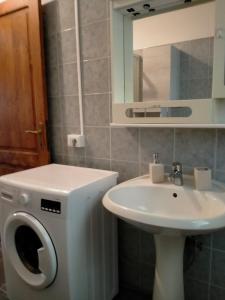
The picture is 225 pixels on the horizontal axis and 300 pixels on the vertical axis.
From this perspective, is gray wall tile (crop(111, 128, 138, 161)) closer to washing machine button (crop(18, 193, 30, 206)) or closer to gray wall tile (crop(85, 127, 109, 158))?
gray wall tile (crop(85, 127, 109, 158))

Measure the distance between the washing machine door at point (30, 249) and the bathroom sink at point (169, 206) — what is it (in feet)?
1.35

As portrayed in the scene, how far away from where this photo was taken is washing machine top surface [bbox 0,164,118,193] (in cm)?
125

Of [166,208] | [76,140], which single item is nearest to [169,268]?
[166,208]

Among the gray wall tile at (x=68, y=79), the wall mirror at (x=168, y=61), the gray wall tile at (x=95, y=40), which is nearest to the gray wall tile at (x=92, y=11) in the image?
the gray wall tile at (x=95, y=40)

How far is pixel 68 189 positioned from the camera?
1185 mm

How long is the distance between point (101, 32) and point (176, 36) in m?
0.51

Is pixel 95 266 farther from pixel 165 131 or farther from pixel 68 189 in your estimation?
pixel 165 131

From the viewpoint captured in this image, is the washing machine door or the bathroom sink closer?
the bathroom sink

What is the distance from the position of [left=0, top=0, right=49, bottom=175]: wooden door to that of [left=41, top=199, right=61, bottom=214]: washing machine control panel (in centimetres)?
68

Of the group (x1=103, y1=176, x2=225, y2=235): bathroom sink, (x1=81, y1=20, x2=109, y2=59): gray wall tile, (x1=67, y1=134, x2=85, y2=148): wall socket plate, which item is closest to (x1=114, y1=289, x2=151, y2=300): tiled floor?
(x1=103, y1=176, x2=225, y2=235): bathroom sink

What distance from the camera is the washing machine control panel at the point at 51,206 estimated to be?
1175 millimetres

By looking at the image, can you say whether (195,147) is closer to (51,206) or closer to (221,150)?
(221,150)

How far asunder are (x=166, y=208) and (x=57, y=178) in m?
0.63

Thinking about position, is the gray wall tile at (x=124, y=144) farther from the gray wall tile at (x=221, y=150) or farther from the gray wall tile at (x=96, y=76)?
the gray wall tile at (x=221, y=150)
